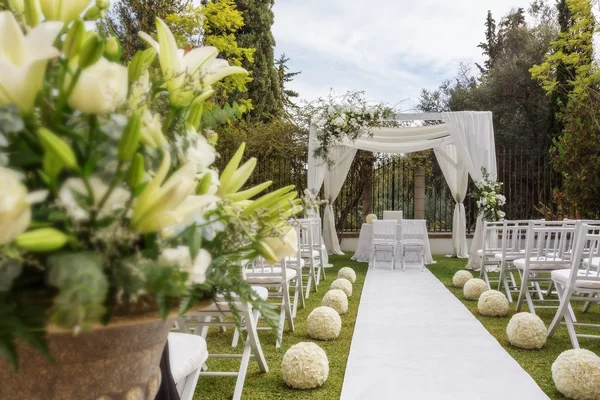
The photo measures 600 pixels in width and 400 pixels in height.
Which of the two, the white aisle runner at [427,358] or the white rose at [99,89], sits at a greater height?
the white rose at [99,89]

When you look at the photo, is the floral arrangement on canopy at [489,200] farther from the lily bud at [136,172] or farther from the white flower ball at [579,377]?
the lily bud at [136,172]

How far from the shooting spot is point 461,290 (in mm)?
6844

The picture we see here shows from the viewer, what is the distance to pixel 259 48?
54.8 feet

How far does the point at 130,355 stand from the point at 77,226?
246mm

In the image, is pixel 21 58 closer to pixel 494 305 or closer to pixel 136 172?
pixel 136 172

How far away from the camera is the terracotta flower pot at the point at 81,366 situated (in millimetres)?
636

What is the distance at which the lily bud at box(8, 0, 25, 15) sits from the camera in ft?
2.22

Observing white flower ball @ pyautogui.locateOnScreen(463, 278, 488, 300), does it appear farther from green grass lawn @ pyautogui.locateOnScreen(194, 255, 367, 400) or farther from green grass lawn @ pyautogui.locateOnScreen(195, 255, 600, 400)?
green grass lawn @ pyautogui.locateOnScreen(194, 255, 367, 400)

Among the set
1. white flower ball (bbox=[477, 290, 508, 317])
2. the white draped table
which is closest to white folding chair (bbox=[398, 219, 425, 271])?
the white draped table

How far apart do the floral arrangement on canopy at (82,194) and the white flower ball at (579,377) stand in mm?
2944

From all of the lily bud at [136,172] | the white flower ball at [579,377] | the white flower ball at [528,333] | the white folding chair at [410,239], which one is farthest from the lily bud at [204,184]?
the white folding chair at [410,239]

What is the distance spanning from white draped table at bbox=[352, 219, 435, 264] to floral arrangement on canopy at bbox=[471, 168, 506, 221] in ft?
3.17

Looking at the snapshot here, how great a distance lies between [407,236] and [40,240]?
29.9 feet

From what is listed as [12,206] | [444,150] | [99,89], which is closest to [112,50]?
[99,89]
